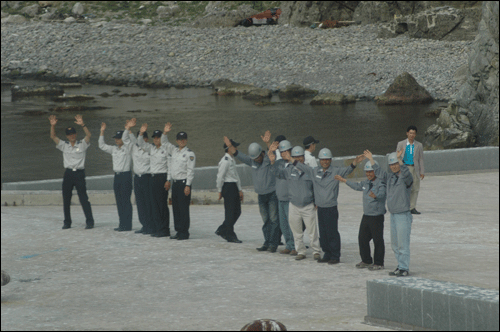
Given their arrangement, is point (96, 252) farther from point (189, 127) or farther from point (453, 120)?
point (189, 127)

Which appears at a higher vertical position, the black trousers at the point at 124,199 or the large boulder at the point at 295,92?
the large boulder at the point at 295,92

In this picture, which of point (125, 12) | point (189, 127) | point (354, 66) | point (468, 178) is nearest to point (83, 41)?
point (125, 12)

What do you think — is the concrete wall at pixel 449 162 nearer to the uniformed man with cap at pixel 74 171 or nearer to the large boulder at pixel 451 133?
the large boulder at pixel 451 133

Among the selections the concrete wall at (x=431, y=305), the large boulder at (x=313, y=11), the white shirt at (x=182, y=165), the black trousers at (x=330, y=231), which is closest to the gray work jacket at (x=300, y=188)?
the black trousers at (x=330, y=231)

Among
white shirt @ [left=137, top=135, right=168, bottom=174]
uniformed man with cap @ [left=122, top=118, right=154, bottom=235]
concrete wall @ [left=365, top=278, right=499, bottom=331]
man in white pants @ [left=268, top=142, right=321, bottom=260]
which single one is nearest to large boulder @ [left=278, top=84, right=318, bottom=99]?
uniformed man with cap @ [left=122, top=118, right=154, bottom=235]

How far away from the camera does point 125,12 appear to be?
69.6 metres

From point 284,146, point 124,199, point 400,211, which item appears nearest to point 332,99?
point 124,199

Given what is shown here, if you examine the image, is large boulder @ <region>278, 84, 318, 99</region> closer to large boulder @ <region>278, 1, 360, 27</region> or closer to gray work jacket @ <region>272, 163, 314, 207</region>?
large boulder @ <region>278, 1, 360, 27</region>

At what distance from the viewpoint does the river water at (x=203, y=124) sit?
78.3 feet

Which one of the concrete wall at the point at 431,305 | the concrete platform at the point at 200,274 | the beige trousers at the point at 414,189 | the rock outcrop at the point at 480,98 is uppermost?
the rock outcrop at the point at 480,98

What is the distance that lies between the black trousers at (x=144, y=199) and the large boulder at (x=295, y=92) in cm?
2745

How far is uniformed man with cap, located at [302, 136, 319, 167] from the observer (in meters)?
10.6

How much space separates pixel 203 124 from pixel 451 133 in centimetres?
1332

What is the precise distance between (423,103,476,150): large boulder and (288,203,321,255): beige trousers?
11603 millimetres
